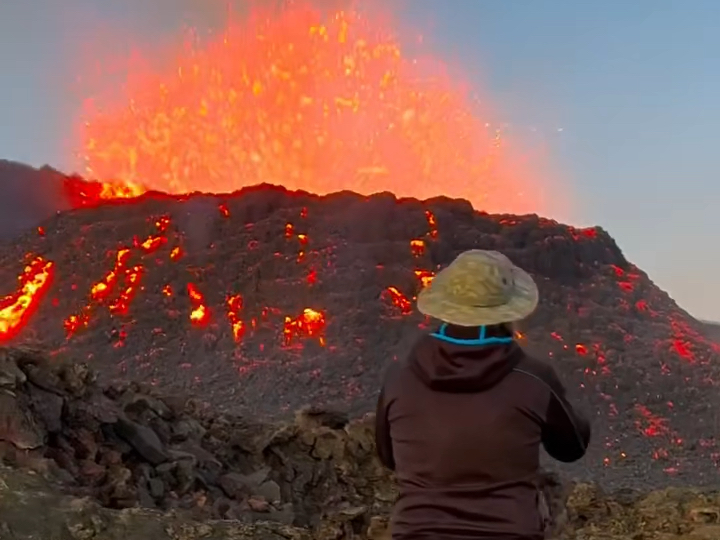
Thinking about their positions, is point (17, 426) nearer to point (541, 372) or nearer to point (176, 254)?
point (541, 372)

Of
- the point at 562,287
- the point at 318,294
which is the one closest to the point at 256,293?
the point at 318,294

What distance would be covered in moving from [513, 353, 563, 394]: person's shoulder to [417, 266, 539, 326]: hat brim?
0.17 metres

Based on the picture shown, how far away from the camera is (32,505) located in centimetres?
736

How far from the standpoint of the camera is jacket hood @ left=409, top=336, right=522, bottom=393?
3250 millimetres

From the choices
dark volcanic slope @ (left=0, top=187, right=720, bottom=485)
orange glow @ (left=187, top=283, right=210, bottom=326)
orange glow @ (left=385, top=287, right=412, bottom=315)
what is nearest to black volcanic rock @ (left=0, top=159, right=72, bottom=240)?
dark volcanic slope @ (left=0, top=187, right=720, bottom=485)

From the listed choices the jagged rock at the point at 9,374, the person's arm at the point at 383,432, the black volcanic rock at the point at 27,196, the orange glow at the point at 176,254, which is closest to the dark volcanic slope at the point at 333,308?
the orange glow at the point at 176,254

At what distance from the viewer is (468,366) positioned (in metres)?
3.27

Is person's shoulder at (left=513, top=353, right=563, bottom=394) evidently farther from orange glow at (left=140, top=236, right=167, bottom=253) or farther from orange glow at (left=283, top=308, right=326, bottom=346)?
orange glow at (left=140, top=236, right=167, bottom=253)

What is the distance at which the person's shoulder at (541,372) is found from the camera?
3.27 m

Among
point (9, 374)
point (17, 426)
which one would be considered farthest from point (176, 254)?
point (17, 426)

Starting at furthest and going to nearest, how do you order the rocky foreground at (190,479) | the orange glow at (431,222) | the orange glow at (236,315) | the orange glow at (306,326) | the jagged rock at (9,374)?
the orange glow at (431,222)
the orange glow at (236,315)
the orange glow at (306,326)
the jagged rock at (9,374)
the rocky foreground at (190,479)

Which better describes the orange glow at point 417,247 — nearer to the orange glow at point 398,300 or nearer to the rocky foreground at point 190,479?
the orange glow at point 398,300

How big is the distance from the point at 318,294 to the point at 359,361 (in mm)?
5300

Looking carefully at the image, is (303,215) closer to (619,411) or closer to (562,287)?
(562,287)
